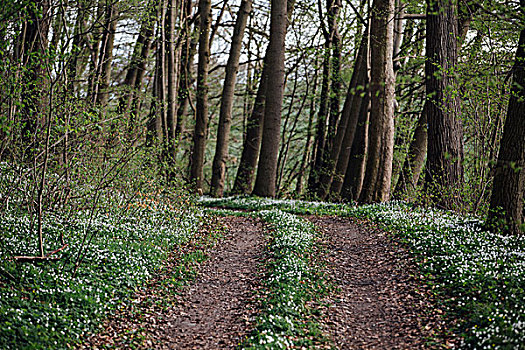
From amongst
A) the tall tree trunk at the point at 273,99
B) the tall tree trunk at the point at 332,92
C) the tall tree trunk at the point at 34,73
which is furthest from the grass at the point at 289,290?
the tall tree trunk at the point at 332,92

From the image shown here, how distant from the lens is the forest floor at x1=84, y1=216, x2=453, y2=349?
23.6 feet

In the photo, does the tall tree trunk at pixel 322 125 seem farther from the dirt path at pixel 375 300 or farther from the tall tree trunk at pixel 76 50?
the tall tree trunk at pixel 76 50

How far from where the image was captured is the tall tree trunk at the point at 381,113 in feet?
55.0

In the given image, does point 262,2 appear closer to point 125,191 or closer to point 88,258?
point 125,191

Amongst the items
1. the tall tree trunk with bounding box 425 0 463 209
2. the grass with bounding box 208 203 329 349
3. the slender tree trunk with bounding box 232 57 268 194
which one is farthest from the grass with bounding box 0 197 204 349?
the slender tree trunk with bounding box 232 57 268 194

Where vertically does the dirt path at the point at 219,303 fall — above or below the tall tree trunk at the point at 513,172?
below

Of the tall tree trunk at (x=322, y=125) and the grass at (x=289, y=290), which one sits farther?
the tall tree trunk at (x=322, y=125)

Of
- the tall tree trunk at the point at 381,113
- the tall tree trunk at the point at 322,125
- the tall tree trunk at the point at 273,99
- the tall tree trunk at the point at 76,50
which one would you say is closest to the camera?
the tall tree trunk at the point at 76,50

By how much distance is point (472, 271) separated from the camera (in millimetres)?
8078

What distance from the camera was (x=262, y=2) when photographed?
2678 centimetres

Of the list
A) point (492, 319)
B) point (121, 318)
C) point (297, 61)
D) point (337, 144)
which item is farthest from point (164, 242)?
point (297, 61)

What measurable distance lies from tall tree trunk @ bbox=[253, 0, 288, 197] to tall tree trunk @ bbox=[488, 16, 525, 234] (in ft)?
38.0

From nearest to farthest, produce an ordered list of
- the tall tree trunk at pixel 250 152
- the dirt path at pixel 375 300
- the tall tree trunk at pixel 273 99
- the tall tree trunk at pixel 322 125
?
the dirt path at pixel 375 300, the tall tree trunk at pixel 273 99, the tall tree trunk at pixel 250 152, the tall tree trunk at pixel 322 125

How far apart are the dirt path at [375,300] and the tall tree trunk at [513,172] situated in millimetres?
2274
